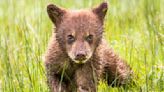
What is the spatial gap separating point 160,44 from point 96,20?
0.99 meters

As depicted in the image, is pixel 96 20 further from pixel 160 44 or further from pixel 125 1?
pixel 125 1

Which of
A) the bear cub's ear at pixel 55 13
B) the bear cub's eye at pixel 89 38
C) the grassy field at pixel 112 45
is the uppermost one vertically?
the bear cub's ear at pixel 55 13

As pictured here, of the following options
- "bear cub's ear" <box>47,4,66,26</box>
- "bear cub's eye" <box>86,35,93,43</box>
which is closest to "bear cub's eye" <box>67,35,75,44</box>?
"bear cub's eye" <box>86,35,93,43</box>

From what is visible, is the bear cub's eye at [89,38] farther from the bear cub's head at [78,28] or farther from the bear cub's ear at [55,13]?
the bear cub's ear at [55,13]

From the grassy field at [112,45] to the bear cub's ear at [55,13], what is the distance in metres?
0.35

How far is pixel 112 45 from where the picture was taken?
31.0 ft

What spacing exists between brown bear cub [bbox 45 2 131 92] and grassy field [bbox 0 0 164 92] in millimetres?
198

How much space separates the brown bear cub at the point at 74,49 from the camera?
7.66m

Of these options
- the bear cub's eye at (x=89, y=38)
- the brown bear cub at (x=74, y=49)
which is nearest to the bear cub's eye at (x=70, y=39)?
the brown bear cub at (x=74, y=49)

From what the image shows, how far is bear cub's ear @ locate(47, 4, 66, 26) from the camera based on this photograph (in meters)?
7.79

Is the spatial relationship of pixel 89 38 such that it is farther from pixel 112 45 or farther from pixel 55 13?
pixel 112 45

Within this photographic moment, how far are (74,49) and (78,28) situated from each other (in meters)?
0.30

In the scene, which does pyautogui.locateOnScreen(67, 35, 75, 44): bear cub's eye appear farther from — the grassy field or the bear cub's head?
the grassy field

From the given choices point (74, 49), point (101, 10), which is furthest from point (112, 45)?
point (74, 49)
